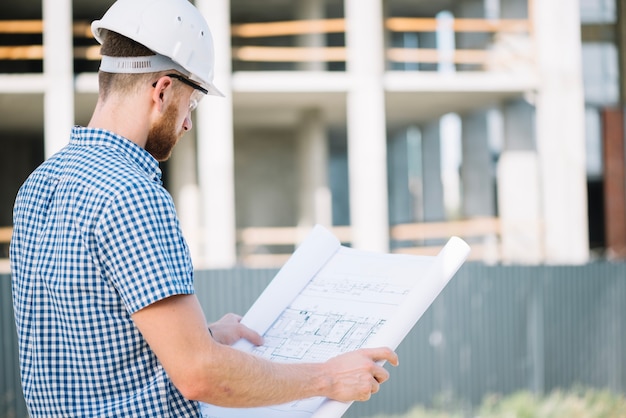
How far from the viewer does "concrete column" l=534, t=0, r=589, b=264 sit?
475 inches

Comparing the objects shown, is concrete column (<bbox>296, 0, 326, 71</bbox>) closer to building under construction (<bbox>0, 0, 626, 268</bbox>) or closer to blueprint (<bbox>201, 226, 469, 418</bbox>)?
building under construction (<bbox>0, 0, 626, 268</bbox>)

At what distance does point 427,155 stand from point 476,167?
2.69 meters

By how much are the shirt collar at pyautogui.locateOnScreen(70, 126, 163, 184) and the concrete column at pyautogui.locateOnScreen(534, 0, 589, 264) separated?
1133 cm

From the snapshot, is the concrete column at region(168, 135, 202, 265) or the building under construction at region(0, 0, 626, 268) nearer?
the building under construction at region(0, 0, 626, 268)

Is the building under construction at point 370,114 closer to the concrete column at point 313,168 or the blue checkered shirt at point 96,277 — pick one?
the concrete column at point 313,168

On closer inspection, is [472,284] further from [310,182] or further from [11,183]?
[11,183]

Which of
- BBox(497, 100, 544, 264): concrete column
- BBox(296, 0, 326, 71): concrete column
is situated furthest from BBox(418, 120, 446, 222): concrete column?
BBox(296, 0, 326, 71): concrete column

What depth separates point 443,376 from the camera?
26.3 feet

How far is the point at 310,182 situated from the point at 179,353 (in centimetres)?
1277

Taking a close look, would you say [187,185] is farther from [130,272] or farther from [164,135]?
[130,272]

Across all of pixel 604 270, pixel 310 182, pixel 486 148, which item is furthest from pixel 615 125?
pixel 604 270

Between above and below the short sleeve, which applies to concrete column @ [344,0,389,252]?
above

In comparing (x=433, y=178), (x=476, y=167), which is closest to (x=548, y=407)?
(x=476, y=167)

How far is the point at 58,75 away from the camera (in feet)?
36.3
